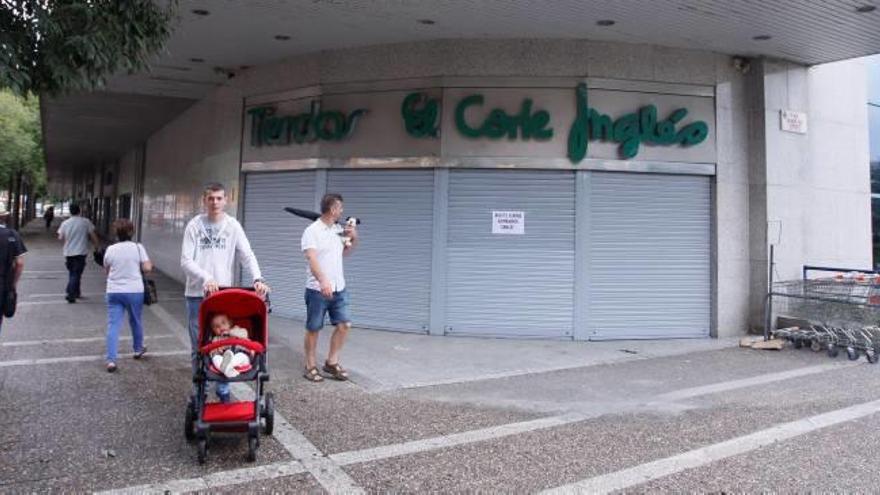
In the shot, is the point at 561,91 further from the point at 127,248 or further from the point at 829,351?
the point at 127,248

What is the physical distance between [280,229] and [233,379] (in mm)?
6093

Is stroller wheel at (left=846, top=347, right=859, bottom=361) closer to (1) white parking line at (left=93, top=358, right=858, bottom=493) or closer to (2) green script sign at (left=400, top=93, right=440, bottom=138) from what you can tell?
(1) white parking line at (left=93, top=358, right=858, bottom=493)

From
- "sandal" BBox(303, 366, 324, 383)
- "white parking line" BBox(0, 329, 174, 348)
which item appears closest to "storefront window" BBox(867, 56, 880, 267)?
"sandal" BBox(303, 366, 324, 383)

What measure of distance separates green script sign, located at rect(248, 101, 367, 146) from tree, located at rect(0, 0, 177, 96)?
515cm

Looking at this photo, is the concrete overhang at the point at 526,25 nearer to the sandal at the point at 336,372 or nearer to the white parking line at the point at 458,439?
the sandal at the point at 336,372

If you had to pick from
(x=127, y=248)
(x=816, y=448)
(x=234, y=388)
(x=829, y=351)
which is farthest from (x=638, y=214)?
(x=127, y=248)

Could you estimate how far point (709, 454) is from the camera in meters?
4.30

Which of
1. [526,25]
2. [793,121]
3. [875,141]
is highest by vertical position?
[526,25]

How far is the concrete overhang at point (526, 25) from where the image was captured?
7410 millimetres

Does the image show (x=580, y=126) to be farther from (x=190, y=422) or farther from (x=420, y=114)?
(x=190, y=422)

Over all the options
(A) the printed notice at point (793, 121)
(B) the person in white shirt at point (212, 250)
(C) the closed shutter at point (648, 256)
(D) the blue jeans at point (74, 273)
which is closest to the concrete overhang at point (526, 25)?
(A) the printed notice at point (793, 121)

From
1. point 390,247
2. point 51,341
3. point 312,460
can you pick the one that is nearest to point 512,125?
point 390,247

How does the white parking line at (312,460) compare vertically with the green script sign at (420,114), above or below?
below

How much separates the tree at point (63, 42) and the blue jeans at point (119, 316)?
9.74 feet
